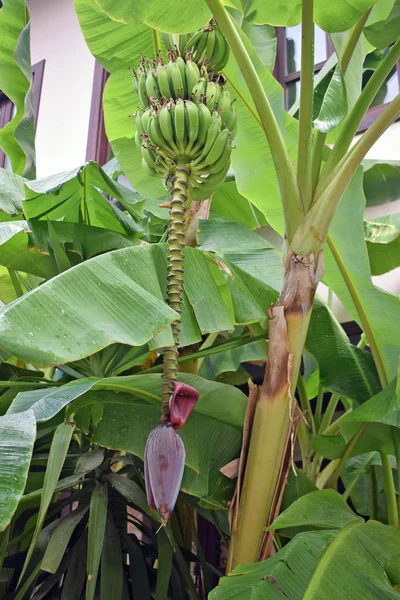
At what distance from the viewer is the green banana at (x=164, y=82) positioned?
47.4 inches

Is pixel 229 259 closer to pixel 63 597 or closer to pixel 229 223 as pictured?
pixel 229 223

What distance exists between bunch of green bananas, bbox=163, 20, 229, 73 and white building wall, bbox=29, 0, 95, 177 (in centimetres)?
186

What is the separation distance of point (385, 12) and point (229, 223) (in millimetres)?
668

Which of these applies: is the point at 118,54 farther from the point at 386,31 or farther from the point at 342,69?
the point at 386,31

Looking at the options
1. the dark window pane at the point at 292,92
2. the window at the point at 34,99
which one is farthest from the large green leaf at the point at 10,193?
the window at the point at 34,99

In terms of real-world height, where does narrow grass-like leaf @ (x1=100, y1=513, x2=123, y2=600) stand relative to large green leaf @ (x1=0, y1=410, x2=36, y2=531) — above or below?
below

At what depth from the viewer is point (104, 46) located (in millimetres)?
1595

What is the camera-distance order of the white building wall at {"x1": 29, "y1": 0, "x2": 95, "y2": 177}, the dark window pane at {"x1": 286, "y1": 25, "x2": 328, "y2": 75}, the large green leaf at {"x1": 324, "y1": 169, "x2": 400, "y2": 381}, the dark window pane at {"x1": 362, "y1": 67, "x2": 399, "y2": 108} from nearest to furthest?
the large green leaf at {"x1": 324, "y1": 169, "x2": 400, "y2": 381} → the dark window pane at {"x1": 362, "y1": 67, "x2": 399, "y2": 108} → the dark window pane at {"x1": 286, "y1": 25, "x2": 328, "y2": 75} → the white building wall at {"x1": 29, "y1": 0, "x2": 95, "y2": 177}

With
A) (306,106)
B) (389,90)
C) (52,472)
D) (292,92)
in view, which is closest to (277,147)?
(306,106)

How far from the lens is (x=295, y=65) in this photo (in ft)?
9.24

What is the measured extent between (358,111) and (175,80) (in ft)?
1.41

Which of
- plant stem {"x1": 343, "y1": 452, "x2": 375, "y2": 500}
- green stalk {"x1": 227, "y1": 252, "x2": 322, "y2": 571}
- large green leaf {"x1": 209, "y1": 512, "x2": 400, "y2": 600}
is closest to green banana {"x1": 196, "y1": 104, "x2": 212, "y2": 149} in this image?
green stalk {"x1": 227, "y1": 252, "x2": 322, "y2": 571}

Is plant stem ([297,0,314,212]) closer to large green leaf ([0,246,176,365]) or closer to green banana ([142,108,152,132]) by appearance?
green banana ([142,108,152,132])

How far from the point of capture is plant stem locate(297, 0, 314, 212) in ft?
4.02
